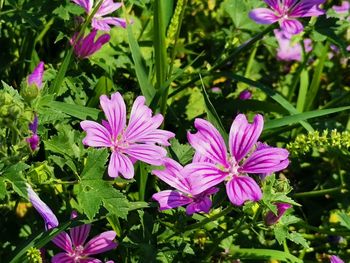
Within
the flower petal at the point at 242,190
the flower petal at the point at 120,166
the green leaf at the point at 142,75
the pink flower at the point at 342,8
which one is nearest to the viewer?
the flower petal at the point at 242,190

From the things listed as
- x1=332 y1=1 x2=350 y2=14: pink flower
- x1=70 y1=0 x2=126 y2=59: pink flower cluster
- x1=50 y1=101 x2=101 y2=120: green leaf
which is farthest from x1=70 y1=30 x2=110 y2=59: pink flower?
x1=332 y1=1 x2=350 y2=14: pink flower

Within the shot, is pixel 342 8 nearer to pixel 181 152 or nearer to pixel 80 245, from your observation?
pixel 181 152

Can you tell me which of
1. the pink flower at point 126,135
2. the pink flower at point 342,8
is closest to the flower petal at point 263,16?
the pink flower at point 126,135

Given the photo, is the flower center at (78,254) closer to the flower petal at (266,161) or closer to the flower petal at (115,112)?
the flower petal at (115,112)

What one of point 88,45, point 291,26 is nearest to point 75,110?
point 88,45

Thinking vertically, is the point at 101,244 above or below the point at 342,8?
below

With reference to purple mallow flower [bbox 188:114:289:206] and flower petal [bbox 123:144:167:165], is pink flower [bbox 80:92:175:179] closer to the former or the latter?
flower petal [bbox 123:144:167:165]

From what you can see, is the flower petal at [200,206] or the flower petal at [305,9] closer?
the flower petal at [200,206]
